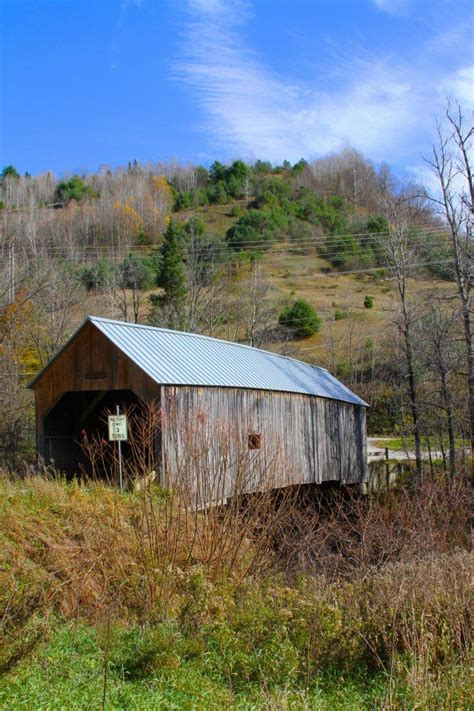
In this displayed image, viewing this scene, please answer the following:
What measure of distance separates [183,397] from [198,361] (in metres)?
2.00

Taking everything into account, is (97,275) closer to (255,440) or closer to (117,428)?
(255,440)

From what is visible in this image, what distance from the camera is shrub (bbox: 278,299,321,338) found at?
140ft

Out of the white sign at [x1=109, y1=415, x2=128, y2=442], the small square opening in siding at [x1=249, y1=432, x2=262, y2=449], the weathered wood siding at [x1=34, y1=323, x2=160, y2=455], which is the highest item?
the weathered wood siding at [x1=34, y1=323, x2=160, y2=455]

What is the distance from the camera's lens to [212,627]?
24.3ft

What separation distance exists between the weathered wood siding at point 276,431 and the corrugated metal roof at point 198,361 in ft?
0.80

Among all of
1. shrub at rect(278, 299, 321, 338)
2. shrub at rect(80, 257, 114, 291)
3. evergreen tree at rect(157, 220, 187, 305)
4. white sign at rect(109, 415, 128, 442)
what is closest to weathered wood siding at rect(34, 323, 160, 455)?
white sign at rect(109, 415, 128, 442)

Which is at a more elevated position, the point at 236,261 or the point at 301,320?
the point at 236,261

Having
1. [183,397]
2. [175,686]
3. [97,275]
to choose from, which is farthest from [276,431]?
[97,275]

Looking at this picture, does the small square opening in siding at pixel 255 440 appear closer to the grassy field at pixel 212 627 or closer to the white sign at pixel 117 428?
the white sign at pixel 117 428

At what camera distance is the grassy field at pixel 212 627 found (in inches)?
236

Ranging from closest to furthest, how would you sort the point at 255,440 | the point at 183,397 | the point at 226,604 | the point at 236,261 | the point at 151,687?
the point at 151,687 < the point at 226,604 < the point at 183,397 < the point at 255,440 < the point at 236,261

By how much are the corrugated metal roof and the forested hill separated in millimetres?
4416

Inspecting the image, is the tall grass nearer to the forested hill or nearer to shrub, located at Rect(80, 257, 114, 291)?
the forested hill

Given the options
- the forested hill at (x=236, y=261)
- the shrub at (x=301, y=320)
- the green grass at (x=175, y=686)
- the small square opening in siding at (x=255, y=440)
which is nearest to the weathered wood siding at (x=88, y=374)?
the small square opening in siding at (x=255, y=440)
